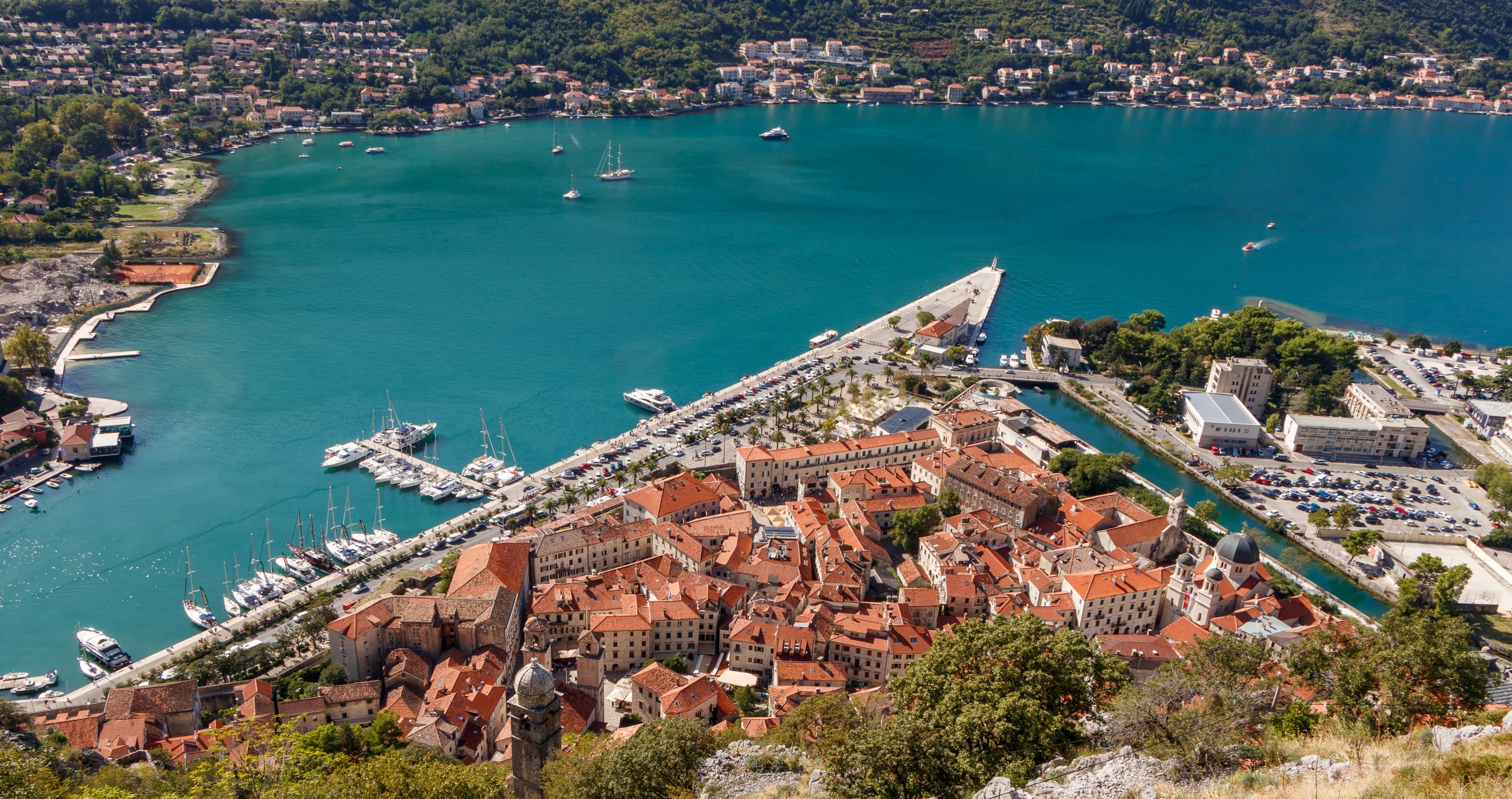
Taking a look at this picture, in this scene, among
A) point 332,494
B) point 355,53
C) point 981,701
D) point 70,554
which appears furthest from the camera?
point 355,53

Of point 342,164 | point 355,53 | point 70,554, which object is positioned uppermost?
point 355,53

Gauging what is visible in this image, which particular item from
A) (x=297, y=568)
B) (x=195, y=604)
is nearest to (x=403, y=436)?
(x=297, y=568)

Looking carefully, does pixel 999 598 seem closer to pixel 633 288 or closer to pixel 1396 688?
pixel 1396 688

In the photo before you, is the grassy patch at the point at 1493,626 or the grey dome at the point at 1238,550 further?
the grassy patch at the point at 1493,626

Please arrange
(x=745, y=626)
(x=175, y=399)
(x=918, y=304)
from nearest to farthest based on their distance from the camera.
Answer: (x=745, y=626)
(x=175, y=399)
(x=918, y=304)

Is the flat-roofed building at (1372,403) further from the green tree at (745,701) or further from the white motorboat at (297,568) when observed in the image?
the white motorboat at (297,568)

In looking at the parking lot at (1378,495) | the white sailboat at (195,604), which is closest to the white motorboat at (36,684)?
the white sailboat at (195,604)

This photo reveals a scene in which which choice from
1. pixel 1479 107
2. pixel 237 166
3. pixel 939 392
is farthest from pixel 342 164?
pixel 1479 107

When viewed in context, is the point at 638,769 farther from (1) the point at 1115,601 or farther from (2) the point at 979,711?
(1) the point at 1115,601

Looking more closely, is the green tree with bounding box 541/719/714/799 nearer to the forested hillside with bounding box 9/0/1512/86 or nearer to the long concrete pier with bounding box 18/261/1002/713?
the long concrete pier with bounding box 18/261/1002/713
